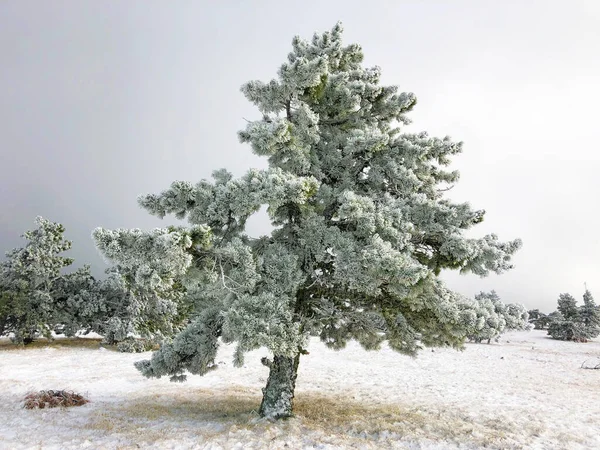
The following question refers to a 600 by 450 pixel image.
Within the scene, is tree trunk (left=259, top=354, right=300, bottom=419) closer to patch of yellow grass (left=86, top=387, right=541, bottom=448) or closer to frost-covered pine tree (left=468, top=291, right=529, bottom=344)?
patch of yellow grass (left=86, top=387, right=541, bottom=448)

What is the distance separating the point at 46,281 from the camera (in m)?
24.9

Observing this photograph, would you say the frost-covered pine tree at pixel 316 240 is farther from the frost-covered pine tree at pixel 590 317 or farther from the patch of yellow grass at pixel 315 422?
the frost-covered pine tree at pixel 590 317

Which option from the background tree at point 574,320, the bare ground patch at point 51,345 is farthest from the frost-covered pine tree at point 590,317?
the bare ground patch at point 51,345

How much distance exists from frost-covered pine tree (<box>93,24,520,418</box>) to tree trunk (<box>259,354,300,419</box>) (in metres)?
0.03

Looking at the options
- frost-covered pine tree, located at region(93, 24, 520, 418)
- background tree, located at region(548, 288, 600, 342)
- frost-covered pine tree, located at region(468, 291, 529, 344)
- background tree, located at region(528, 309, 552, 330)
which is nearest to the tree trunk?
frost-covered pine tree, located at region(93, 24, 520, 418)

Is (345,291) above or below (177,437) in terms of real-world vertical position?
above

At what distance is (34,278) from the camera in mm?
24484

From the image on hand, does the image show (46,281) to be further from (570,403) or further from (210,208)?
(570,403)

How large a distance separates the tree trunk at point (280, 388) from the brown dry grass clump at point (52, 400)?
21.9 feet

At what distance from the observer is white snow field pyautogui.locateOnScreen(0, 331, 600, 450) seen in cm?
845

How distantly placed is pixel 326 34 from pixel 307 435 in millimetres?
10716

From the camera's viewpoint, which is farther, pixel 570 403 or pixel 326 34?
pixel 570 403

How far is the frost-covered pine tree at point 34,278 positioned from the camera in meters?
24.0

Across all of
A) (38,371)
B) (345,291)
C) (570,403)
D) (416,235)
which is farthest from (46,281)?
(570,403)
